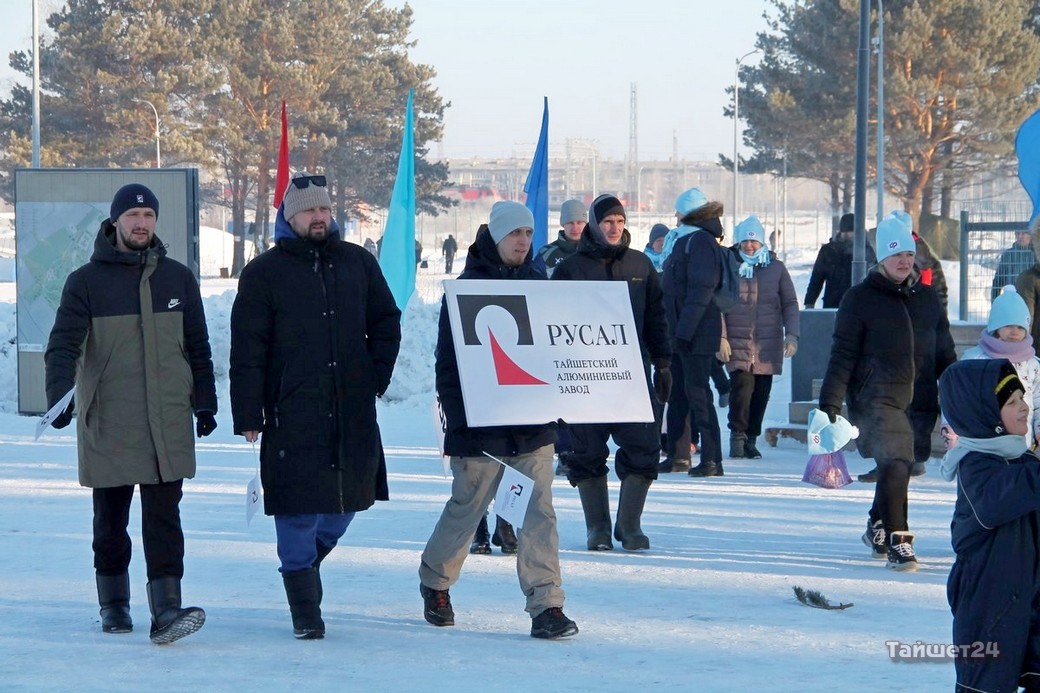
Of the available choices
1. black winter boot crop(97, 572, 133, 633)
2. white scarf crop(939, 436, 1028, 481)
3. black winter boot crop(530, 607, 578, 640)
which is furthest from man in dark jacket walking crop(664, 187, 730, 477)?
white scarf crop(939, 436, 1028, 481)

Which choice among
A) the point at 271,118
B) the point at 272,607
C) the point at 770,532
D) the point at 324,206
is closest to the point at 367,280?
the point at 324,206

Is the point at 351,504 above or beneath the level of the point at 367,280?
beneath

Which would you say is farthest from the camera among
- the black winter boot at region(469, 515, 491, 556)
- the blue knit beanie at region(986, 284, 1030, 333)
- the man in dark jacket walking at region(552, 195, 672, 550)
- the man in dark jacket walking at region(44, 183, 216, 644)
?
the black winter boot at region(469, 515, 491, 556)

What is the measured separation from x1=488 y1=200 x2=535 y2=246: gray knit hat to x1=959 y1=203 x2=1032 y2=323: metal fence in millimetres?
7104

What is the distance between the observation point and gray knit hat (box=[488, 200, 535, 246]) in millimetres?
6602

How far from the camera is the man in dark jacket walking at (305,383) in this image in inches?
241

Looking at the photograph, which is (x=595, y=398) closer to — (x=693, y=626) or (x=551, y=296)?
(x=551, y=296)

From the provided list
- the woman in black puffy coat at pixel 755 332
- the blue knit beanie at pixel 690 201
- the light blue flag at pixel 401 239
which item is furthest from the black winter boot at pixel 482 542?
the woman in black puffy coat at pixel 755 332

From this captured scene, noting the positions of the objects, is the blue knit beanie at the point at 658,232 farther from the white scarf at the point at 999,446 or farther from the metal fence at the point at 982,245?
the white scarf at the point at 999,446

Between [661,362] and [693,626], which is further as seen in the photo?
[661,362]

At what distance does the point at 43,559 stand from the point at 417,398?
9.02m

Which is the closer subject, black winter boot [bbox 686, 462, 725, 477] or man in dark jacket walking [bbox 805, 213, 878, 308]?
black winter boot [bbox 686, 462, 725, 477]

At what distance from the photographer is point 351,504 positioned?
6.22m

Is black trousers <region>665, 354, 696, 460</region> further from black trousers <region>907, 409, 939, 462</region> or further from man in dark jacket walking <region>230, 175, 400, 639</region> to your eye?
man in dark jacket walking <region>230, 175, 400, 639</region>
